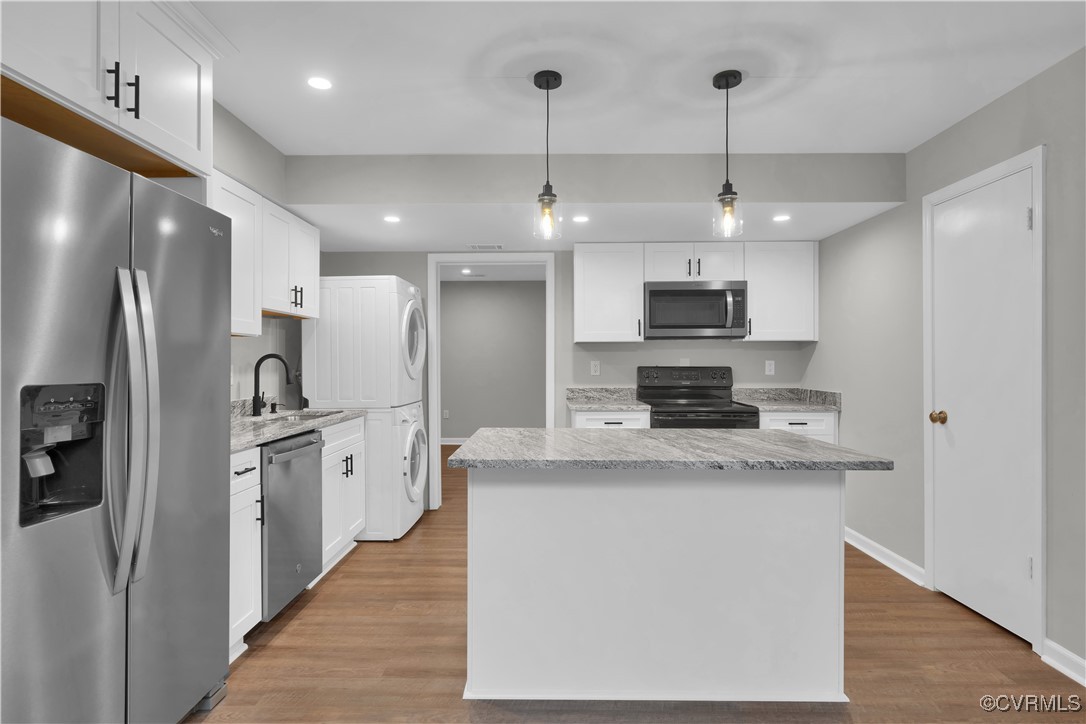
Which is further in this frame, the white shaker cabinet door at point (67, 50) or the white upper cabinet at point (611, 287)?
the white upper cabinet at point (611, 287)

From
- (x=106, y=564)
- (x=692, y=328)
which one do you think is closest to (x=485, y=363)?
(x=692, y=328)

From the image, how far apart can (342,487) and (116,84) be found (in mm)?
2318

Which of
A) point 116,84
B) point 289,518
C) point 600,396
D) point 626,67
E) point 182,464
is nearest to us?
point 116,84

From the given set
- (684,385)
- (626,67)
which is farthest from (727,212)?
(684,385)

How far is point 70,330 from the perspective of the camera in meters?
1.31

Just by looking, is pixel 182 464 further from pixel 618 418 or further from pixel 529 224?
pixel 618 418

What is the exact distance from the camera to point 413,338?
398 centimetres

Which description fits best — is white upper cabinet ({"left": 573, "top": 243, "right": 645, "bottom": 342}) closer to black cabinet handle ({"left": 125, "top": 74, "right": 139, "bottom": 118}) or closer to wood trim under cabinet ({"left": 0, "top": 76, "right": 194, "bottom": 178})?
wood trim under cabinet ({"left": 0, "top": 76, "right": 194, "bottom": 178})

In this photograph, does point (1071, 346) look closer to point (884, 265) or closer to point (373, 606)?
point (884, 265)

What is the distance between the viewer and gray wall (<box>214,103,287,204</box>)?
2580 mm

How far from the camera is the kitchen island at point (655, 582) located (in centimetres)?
189

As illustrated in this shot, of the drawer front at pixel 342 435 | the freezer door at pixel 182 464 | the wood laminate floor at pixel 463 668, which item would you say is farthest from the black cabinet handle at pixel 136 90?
the wood laminate floor at pixel 463 668

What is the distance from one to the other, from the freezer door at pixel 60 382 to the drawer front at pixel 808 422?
3.71 m

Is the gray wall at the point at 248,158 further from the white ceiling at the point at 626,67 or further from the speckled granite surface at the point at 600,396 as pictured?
the speckled granite surface at the point at 600,396
